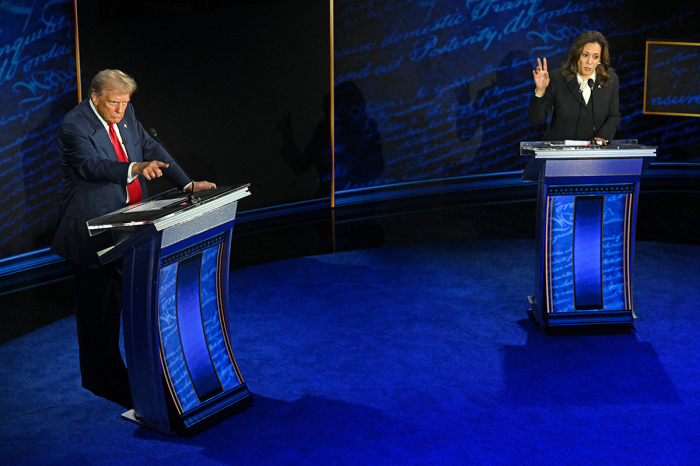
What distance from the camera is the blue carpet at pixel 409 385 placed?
2.71m

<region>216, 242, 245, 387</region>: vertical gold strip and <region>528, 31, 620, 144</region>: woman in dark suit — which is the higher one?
<region>528, 31, 620, 144</region>: woman in dark suit

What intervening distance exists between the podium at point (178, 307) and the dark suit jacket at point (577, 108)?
6.65 feet

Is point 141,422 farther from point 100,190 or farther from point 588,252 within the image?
point 588,252

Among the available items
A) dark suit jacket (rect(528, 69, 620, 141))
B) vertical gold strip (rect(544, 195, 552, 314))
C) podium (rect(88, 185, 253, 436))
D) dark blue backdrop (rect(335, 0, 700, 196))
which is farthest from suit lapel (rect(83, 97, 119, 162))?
dark blue backdrop (rect(335, 0, 700, 196))

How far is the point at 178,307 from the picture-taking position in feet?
8.87

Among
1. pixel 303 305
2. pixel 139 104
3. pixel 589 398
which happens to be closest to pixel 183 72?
pixel 139 104

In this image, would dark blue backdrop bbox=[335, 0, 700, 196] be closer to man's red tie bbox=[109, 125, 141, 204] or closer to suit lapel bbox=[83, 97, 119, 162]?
man's red tie bbox=[109, 125, 141, 204]

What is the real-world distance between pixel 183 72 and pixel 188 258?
3.24m

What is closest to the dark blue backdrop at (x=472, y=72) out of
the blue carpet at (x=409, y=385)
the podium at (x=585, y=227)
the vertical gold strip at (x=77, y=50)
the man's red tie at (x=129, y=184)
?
the vertical gold strip at (x=77, y=50)

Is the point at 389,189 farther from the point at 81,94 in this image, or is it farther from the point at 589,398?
the point at 589,398

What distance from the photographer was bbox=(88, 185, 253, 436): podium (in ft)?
8.21

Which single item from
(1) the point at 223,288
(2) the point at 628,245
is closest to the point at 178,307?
(1) the point at 223,288

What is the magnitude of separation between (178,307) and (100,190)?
54 cm

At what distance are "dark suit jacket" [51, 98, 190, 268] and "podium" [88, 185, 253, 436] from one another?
10 centimetres
